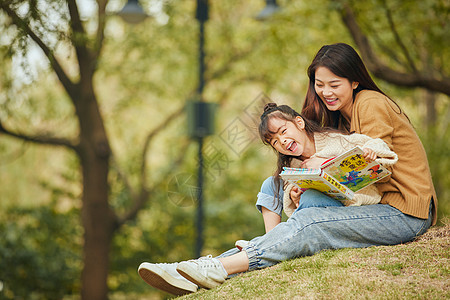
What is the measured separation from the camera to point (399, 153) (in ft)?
11.3

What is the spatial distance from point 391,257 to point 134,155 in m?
8.40

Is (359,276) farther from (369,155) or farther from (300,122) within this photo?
(300,122)

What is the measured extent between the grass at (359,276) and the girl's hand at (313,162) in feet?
1.73

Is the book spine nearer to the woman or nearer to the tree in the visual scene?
the woman

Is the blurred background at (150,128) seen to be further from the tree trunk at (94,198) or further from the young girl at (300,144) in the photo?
the young girl at (300,144)

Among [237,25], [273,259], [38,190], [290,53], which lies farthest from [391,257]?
[38,190]

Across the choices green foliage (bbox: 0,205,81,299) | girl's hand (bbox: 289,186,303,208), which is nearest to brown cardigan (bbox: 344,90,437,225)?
girl's hand (bbox: 289,186,303,208)

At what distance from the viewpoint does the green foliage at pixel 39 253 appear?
928 cm

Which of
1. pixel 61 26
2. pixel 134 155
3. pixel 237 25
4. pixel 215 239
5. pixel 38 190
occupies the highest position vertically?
pixel 237 25

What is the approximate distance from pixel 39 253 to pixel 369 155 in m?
7.87

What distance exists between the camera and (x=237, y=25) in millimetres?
11133

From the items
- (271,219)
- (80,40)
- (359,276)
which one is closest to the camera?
(359,276)

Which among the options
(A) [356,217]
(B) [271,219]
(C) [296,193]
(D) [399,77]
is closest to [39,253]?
(D) [399,77]

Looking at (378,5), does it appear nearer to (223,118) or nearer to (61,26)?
(61,26)
